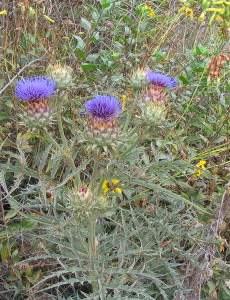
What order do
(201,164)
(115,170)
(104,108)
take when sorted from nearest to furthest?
(104,108) < (115,170) < (201,164)

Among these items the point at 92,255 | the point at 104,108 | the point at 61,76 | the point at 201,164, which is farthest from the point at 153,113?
the point at 201,164

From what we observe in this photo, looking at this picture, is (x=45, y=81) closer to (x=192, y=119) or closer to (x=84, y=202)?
(x=84, y=202)

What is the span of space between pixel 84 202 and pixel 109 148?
19 centimetres

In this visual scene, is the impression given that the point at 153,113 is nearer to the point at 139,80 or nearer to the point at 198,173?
the point at 139,80

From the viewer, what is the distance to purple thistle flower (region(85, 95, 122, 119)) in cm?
174

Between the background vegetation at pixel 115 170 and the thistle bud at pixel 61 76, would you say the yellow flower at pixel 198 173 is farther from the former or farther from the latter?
the thistle bud at pixel 61 76

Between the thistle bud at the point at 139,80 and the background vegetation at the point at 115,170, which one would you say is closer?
the background vegetation at the point at 115,170

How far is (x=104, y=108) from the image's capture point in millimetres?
1738

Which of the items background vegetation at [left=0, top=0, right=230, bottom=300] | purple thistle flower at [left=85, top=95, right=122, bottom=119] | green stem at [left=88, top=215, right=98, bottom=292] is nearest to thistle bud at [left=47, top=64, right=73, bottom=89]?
background vegetation at [left=0, top=0, right=230, bottom=300]

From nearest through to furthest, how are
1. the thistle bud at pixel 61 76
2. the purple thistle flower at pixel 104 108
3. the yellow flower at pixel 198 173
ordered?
the purple thistle flower at pixel 104 108 < the thistle bud at pixel 61 76 < the yellow flower at pixel 198 173

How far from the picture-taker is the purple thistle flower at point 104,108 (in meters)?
1.74

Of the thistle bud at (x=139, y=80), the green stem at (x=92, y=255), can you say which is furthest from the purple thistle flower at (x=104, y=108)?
the green stem at (x=92, y=255)

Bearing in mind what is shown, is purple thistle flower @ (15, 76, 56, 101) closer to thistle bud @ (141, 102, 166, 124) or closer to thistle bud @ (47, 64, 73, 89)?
thistle bud @ (47, 64, 73, 89)

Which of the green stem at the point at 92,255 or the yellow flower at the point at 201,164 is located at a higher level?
the green stem at the point at 92,255
